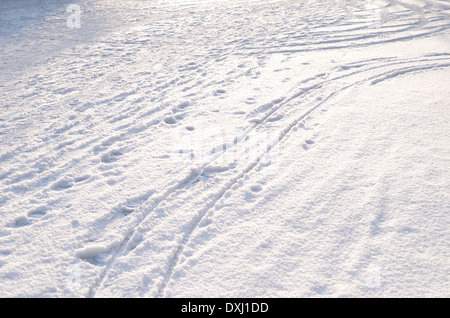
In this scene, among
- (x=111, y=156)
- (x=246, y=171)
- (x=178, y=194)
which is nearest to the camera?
(x=178, y=194)

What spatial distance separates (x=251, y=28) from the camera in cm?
715

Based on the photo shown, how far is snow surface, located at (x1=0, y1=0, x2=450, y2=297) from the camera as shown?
7.38 ft

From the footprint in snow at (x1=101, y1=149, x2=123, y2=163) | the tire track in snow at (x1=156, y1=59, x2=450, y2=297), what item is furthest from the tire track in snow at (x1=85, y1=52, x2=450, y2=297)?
the footprint in snow at (x1=101, y1=149, x2=123, y2=163)

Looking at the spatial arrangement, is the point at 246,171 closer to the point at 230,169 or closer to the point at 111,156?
the point at 230,169

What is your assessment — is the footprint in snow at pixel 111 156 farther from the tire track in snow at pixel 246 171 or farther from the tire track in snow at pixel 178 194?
the tire track in snow at pixel 246 171

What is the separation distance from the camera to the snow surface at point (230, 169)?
7.38 ft

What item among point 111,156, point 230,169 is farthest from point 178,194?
point 111,156

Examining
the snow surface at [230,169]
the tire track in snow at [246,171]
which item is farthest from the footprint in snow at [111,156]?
the tire track in snow at [246,171]

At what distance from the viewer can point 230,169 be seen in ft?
10.4

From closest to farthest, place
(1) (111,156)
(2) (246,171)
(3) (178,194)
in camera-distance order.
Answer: (3) (178,194) → (2) (246,171) → (1) (111,156)

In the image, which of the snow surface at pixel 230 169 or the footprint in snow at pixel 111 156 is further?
the footprint in snow at pixel 111 156

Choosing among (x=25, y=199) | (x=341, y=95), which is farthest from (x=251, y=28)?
(x=25, y=199)
